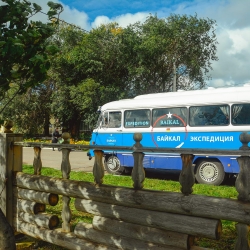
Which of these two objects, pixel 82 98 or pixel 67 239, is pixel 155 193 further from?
pixel 82 98

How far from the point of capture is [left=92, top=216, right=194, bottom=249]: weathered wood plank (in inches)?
126

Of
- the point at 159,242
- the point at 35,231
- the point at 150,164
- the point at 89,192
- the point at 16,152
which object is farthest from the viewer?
the point at 150,164

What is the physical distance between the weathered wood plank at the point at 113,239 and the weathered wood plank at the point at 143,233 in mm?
37

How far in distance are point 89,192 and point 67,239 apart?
0.73m

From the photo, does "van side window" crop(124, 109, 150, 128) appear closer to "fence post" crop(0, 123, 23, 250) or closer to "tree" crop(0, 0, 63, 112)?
"fence post" crop(0, 123, 23, 250)

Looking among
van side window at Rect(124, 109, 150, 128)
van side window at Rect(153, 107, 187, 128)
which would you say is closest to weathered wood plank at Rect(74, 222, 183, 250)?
van side window at Rect(153, 107, 187, 128)

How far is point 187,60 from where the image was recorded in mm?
27688

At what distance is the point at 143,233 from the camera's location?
349cm

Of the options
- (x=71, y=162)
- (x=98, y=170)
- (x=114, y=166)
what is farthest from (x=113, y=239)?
(x=71, y=162)

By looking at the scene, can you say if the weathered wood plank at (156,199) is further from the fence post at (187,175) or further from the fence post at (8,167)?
the fence post at (8,167)

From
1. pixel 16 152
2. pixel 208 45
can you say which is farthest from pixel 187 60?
pixel 16 152

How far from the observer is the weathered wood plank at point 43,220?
451 centimetres

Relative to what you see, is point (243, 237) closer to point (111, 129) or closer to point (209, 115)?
point (209, 115)

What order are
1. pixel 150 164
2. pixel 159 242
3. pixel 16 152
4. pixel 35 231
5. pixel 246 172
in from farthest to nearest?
pixel 150 164, pixel 16 152, pixel 35 231, pixel 159 242, pixel 246 172
